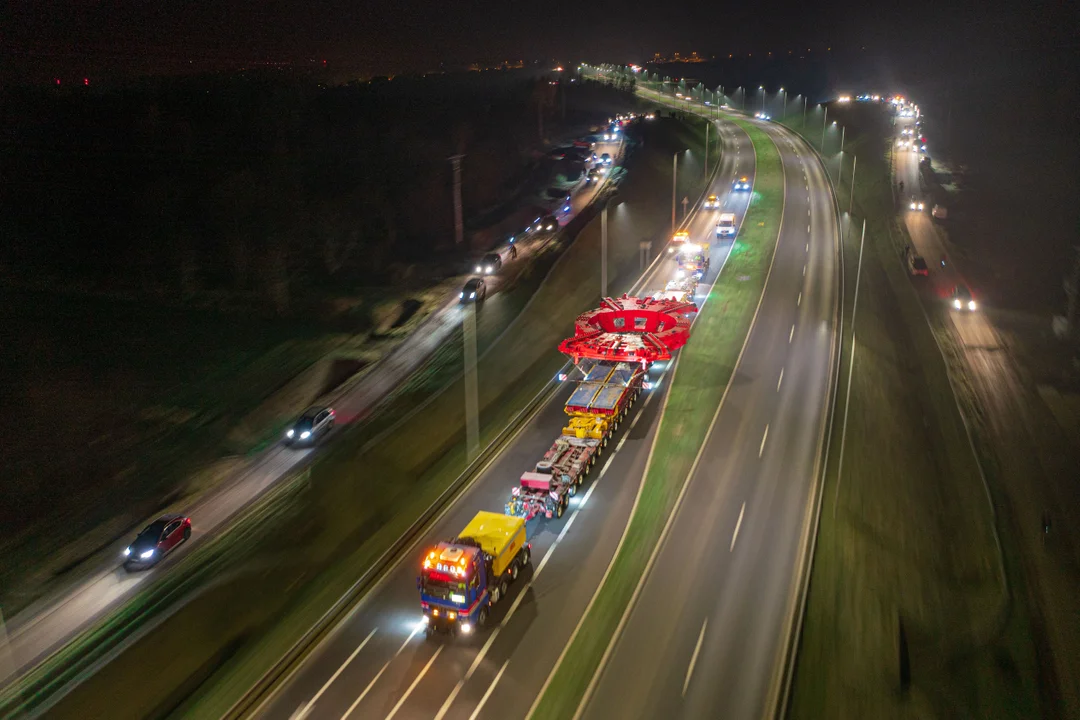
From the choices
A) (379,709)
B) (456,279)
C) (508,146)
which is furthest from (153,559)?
(508,146)

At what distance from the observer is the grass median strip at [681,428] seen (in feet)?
66.8

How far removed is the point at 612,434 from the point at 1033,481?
21.5m

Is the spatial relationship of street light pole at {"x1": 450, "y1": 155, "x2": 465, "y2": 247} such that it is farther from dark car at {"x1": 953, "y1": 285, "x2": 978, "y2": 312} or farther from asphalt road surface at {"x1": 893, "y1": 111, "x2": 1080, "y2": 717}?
dark car at {"x1": 953, "y1": 285, "x2": 978, "y2": 312}

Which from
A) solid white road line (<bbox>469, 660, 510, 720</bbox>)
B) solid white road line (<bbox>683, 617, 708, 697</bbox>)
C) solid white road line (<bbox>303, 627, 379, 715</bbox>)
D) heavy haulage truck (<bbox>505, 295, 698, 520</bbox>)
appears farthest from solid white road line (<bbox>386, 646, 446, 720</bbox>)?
solid white road line (<bbox>683, 617, 708, 697</bbox>)

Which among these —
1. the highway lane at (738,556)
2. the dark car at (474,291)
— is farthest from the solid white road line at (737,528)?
the dark car at (474,291)

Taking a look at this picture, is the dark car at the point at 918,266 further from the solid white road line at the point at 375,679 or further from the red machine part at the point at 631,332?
the solid white road line at the point at 375,679

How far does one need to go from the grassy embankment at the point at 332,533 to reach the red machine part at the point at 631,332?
273 cm

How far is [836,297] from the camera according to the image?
164 ft

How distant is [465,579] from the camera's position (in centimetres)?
2089

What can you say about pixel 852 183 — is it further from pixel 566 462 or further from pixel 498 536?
pixel 498 536

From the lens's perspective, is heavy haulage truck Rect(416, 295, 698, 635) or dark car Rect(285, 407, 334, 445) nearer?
heavy haulage truck Rect(416, 295, 698, 635)

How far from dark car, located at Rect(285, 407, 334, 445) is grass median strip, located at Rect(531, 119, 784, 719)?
16.1 m

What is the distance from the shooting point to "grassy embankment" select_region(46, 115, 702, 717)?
20797 millimetres

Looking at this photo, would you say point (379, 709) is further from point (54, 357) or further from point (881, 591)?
point (54, 357)
